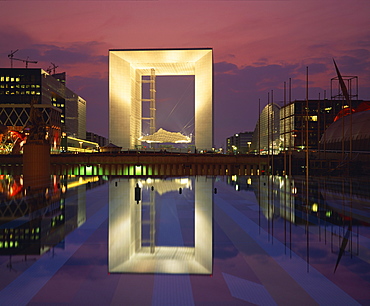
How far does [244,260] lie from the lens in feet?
28.4

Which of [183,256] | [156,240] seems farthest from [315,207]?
[183,256]

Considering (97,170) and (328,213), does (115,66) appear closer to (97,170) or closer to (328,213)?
(97,170)

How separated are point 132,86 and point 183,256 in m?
101

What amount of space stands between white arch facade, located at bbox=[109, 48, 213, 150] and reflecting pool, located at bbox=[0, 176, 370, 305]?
285 feet

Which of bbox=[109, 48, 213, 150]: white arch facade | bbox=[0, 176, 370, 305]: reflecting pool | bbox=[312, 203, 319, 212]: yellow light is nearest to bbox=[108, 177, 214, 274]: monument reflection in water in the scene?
bbox=[0, 176, 370, 305]: reflecting pool

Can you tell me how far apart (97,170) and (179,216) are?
162 feet

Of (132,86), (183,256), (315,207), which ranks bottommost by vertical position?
(183,256)

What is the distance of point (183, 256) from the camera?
909 centimetres

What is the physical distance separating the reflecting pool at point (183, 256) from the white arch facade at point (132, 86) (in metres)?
86.8

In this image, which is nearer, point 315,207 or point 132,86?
point 315,207

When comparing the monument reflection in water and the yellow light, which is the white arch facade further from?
the monument reflection in water

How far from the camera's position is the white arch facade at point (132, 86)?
103 metres

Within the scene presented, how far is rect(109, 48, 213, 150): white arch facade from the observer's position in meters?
103

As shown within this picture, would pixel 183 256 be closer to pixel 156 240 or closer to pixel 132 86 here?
pixel 156 240
